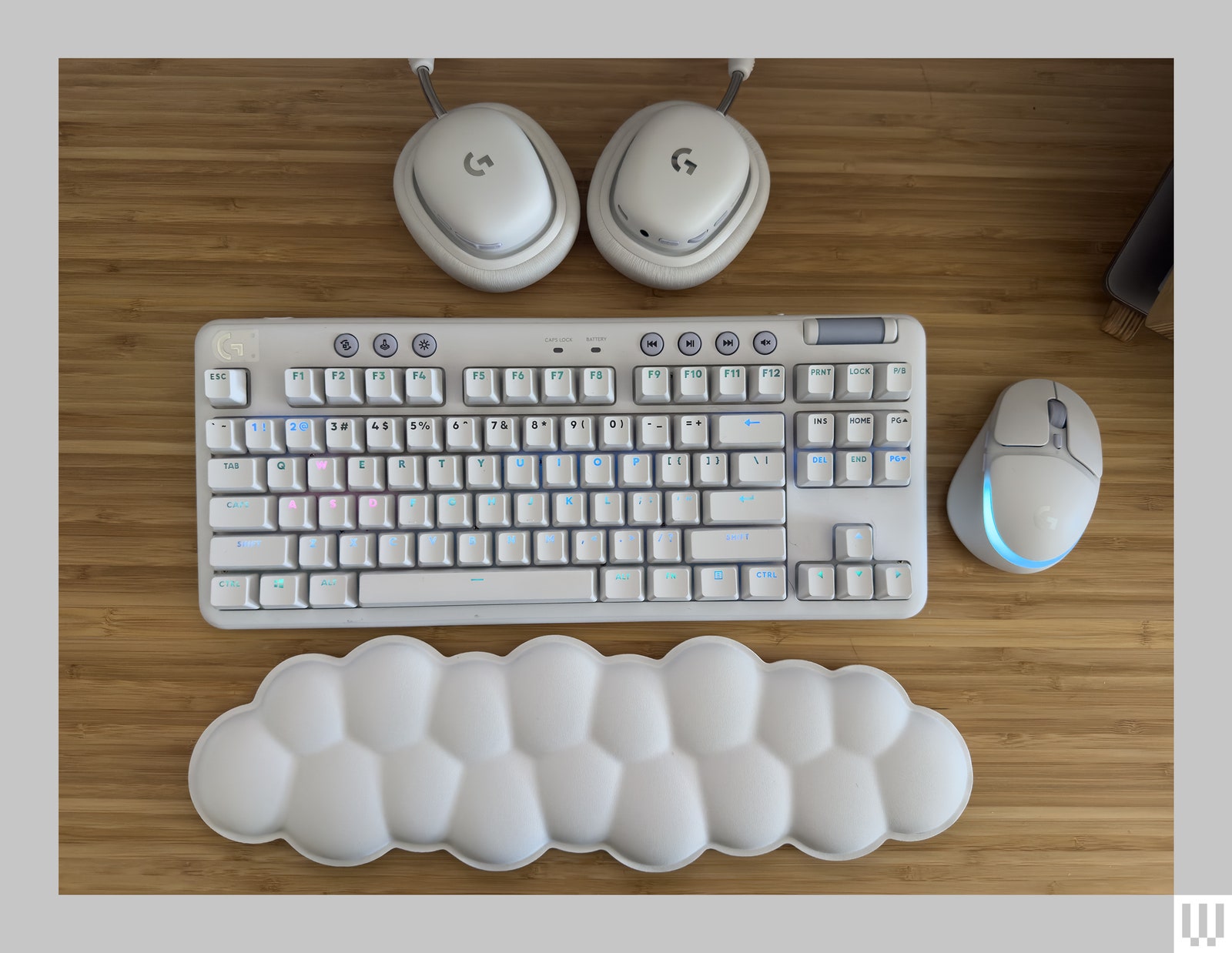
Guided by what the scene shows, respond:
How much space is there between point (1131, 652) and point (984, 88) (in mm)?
605

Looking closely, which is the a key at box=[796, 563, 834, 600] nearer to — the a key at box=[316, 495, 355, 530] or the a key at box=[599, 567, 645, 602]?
the a key at box=[599, 567, 645, 602]

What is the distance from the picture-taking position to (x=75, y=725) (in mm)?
775

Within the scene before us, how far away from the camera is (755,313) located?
0.79 metres

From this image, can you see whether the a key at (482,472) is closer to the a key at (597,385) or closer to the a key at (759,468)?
the a key at (597,385)

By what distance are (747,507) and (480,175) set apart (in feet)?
1.26

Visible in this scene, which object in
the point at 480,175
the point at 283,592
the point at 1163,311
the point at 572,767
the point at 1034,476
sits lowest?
the point at 572,767

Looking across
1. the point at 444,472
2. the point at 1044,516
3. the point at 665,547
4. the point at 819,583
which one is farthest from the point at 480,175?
the point at 1044,516

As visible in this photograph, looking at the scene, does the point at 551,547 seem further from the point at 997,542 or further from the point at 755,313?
the point at 997,542

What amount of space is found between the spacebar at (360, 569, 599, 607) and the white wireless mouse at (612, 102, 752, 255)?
0.33m

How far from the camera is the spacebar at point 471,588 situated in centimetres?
72

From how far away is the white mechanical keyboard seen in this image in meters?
0.72

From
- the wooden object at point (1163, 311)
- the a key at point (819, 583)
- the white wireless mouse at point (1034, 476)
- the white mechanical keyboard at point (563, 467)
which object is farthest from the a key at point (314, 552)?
the wooden object at point (1163, 311)

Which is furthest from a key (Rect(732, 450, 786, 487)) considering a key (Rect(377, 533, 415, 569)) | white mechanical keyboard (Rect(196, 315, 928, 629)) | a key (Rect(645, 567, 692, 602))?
a key (Rect(377, 533, 415, 569))

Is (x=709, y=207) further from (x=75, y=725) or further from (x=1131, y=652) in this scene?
(x=75, y=725)
